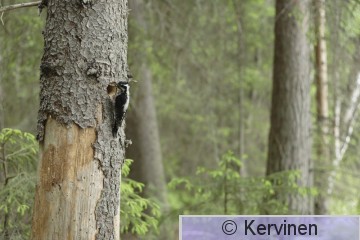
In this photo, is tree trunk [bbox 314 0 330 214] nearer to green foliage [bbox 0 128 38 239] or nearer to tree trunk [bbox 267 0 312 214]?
tree trunk [bbox 267 0 312 214]

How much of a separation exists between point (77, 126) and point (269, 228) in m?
1.54

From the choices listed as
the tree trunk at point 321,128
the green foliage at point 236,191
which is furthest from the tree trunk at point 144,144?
the green foliage at point 236,191

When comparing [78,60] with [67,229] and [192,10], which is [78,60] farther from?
[192,10]

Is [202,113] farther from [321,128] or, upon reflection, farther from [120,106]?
[120,106]

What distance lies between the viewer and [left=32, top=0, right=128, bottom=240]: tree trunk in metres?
4.19

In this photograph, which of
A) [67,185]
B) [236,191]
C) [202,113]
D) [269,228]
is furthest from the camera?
[202,113]

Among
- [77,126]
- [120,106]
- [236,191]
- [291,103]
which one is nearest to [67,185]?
[77,126]

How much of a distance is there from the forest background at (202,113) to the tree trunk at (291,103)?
4.1 inches

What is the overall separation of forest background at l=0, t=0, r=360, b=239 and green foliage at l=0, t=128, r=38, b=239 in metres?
0.01

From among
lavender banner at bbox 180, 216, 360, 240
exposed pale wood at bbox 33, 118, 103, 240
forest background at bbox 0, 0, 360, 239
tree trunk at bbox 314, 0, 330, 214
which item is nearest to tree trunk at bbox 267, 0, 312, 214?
forest background at bbox 0, 0, 360, 239

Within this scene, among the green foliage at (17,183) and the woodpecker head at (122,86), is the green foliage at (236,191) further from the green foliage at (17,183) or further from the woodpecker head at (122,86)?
the woodpecker head at (122,86)

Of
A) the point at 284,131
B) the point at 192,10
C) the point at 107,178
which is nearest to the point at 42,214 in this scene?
the point at 107,178

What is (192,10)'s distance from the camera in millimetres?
11016

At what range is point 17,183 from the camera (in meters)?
5.65
